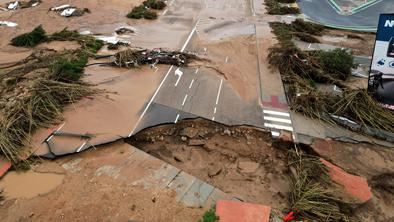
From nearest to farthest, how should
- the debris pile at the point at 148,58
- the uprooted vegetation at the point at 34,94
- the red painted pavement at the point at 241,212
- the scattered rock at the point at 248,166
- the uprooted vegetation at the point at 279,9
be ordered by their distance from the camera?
the red painted pavement at the point at 241,212
the scattered rock at the point at 248,166
the uprooted vegetation at the point at 34,94
the debris pile at the point at 148,58
the uprooted vegetation at the point at 279,9

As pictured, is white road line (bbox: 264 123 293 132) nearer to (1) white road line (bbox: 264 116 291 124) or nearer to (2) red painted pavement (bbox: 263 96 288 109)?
(1) white road line (bbox: 264 116 291 124)

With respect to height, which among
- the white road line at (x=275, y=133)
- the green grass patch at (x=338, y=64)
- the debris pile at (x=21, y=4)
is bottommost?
the white road line at (x=275, y=133)

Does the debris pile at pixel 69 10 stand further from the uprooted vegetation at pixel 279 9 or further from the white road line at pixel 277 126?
the white road line at pixel 277 126

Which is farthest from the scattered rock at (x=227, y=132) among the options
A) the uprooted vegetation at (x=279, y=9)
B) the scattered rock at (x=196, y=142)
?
the uprooted vegetation at (x=279, y=9)

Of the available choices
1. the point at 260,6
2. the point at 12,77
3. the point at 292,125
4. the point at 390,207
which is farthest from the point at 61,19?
the point at 390,207

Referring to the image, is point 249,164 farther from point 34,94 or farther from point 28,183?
point 34,94

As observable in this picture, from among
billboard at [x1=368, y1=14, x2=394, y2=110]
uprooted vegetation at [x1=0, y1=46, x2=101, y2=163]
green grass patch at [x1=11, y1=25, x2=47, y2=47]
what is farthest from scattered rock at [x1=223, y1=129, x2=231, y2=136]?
green grass patch at [x1=11, y1=25, x2=47, y2=47]

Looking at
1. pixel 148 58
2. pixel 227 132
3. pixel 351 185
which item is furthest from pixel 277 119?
pixel 148 58
